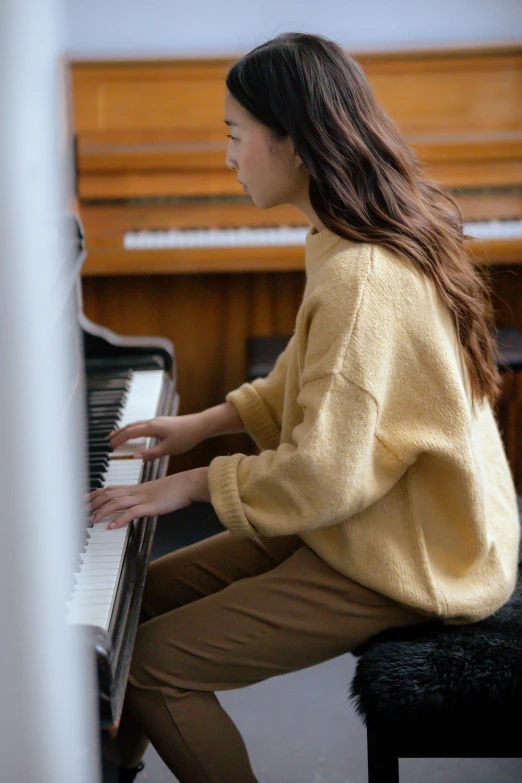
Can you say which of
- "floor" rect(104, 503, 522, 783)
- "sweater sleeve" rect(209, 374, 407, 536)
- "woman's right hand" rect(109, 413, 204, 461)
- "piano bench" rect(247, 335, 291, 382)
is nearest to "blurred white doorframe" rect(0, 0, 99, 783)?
"sweater sleeve" rect(209, 374, 407, 536)

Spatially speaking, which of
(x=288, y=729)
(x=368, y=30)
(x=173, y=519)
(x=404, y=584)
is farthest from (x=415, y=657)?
(x=368, y=30)

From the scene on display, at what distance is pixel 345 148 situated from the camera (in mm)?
1207

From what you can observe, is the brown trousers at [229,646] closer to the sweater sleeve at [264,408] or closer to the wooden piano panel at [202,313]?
the sweater sleeve at [264,408]

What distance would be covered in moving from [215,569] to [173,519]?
4.48ft

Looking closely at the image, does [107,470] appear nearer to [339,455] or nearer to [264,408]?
[264,408]

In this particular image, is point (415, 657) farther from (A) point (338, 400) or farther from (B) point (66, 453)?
(B) point (66, 453)

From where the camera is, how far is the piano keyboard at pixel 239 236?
2699mm

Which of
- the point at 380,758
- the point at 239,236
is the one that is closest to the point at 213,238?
the point at 239,236

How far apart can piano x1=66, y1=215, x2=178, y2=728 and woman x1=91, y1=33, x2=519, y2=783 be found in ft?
0.25

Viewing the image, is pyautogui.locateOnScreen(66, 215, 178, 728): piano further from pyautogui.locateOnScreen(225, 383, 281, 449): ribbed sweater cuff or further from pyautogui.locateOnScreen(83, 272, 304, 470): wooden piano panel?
pyautogui.locateOnScreen(83, 272, 304, 470): wooden piano panel

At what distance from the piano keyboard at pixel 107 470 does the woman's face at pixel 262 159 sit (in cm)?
47

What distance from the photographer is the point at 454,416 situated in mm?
1171

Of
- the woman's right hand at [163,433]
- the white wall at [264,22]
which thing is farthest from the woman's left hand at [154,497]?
the white wall at [264,22]

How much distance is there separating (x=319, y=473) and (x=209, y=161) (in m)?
1.87
